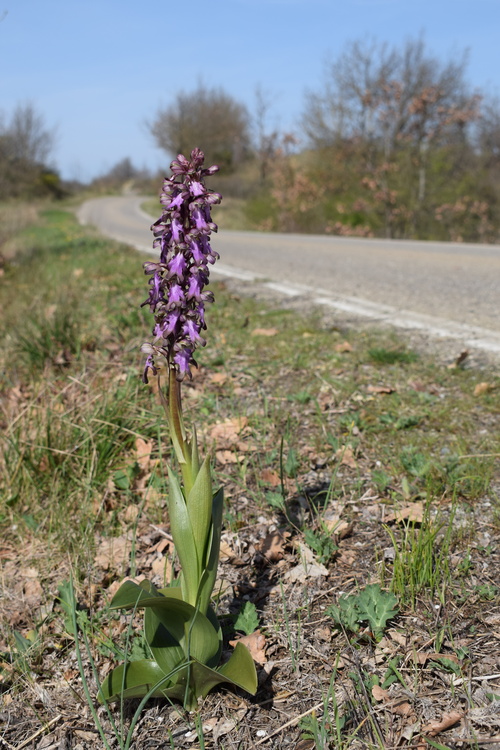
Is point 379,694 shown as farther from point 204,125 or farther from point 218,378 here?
point 204,125

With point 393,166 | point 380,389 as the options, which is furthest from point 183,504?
point 393,166

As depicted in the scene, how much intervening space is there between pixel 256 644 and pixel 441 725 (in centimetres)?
61

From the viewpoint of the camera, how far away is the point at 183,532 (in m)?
1.69

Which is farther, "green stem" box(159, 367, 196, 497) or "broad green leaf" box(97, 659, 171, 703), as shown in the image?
"broad green leaf" box(97, 659, 171, 703)

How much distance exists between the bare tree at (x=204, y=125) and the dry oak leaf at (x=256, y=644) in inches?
1976

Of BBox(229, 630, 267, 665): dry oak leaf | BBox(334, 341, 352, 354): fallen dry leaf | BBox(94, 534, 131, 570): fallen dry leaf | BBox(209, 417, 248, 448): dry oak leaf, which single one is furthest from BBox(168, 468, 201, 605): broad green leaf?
BBox(334, 341, 352, 354): fallen dry leaf

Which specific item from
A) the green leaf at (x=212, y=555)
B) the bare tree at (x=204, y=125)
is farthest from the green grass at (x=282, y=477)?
the bare tree at (x=204, y=125)

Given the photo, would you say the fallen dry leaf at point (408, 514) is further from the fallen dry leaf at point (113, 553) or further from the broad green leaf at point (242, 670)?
the fallen dry leaf at point (113, 553)

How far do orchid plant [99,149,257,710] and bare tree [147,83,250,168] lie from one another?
5025 centimetres

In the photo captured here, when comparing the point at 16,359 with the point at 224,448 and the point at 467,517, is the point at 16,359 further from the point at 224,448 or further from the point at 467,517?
the point at 467,517

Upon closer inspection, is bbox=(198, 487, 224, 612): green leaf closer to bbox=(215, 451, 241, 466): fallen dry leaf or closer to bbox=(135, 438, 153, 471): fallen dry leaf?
bbox=(215, 451, 241, 466): fallen dry leaf

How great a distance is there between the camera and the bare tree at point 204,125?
167 ft

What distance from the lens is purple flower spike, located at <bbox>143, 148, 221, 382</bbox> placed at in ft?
5.04

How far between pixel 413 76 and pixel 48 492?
23.5 m
